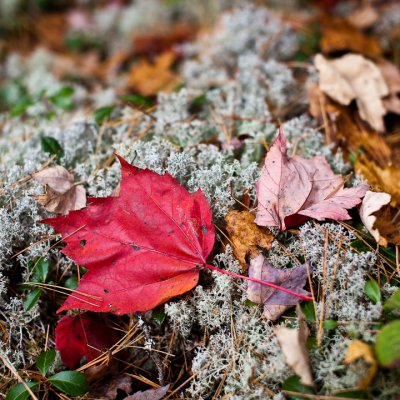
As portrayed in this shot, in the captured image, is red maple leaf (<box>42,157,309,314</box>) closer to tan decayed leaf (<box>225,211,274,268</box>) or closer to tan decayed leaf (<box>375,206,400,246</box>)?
tan decayed leaf (<box>225,211,274,268</box>)

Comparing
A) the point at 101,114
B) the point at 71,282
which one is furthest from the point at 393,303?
the point at 101,114

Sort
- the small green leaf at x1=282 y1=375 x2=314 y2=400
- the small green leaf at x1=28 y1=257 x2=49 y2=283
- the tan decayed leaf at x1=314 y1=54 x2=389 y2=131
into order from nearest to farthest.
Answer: the small green leaf at x1=282 y1=375 x2=314 y2=400 → the small green leaf at x1=28 y1=257 x2=49 y2=283 → the tan decayed leaf at x1=314 y1=54 x2=389 y2=131

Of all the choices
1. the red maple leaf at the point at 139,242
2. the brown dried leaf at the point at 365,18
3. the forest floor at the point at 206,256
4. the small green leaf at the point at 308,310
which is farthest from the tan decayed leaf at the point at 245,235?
the brown dried leaf at the point at 365,18

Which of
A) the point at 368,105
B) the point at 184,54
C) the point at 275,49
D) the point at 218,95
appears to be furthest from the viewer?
the point at 184,54

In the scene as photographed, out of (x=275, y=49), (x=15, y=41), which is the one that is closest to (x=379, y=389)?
(x=275, y=49)

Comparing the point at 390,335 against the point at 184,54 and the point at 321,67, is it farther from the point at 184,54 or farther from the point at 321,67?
the point at 184,54

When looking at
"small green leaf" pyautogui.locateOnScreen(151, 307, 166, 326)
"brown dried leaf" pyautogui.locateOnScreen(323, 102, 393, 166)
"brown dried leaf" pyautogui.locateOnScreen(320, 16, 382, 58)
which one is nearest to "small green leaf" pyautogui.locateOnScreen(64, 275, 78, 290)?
"small green leaf" pyautogui.locateOnScreen(151, 307, 166, 326)

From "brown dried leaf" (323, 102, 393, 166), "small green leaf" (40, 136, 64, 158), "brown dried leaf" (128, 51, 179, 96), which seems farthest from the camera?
"brown dried leaf" (128, 51, 179, 96)
